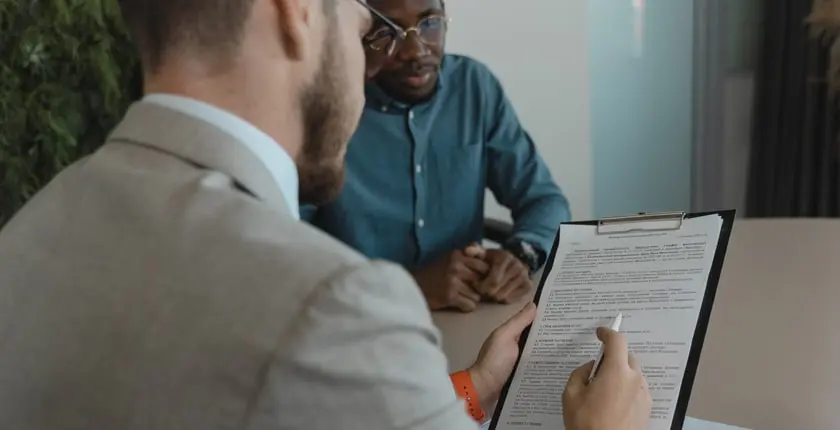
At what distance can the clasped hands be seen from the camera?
4.54 ft

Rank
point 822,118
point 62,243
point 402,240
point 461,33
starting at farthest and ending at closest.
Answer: point 822,118 → point 461,33 → point 402,240 → point 62,243

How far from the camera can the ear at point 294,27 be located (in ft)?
2.52

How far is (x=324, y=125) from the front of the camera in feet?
2.79

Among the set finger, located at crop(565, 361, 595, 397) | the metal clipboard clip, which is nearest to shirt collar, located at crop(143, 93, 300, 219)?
finger, located at crop(565, 361, 595, 397)

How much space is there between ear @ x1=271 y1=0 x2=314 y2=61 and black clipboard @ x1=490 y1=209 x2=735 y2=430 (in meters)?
0.44

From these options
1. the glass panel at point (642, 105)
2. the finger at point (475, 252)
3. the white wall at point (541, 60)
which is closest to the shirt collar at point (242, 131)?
the finger at point (475, 252)

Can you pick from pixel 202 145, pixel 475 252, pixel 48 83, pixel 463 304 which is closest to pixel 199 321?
pixel 202 145

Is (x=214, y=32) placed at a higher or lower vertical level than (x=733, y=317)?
higher

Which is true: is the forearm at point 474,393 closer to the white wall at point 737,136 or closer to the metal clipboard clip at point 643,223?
the metal clipboard clip at point 643,223

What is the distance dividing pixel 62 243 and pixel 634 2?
94.3 inches

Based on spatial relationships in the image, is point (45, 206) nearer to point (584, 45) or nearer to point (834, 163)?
point (584, 45)

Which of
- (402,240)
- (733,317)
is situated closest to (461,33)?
(402,240)

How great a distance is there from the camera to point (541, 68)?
2514 mm

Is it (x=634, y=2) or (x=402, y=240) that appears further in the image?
(x=634, y=2)
